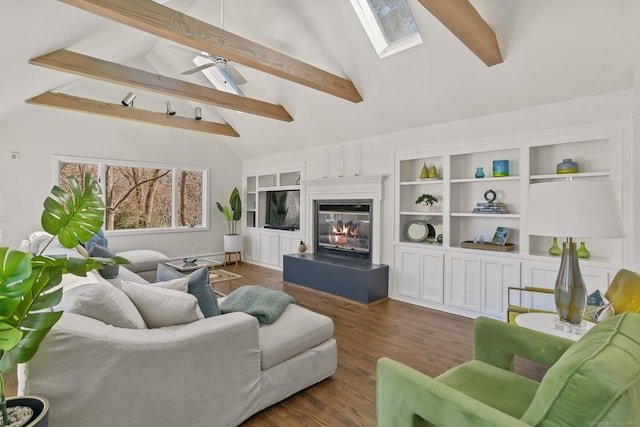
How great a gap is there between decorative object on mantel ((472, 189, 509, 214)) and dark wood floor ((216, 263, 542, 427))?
129cm

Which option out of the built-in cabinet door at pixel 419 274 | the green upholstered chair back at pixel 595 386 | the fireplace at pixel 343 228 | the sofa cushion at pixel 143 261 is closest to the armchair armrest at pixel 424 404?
the green upholstered chair back at pixel 595 386

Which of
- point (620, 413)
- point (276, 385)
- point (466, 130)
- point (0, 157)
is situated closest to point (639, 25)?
point (466, 130)

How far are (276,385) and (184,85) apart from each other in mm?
4060

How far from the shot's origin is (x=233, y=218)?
703 cm

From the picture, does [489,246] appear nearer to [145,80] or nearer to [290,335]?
[290,335]

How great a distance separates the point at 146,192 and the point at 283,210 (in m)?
2.72

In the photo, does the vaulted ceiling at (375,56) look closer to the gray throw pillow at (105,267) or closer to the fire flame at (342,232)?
the fire flame at (342,232)

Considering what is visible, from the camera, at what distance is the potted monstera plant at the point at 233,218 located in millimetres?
6750

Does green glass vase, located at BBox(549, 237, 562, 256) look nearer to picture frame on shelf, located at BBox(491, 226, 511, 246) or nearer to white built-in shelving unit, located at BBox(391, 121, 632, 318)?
white built-in shelving unit, located at BBox(391, 121, 632, 318)

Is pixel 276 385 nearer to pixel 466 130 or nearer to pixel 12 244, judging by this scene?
pixel 466 130

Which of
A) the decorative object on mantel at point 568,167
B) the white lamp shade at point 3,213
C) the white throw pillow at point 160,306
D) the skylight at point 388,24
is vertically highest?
the skylight at point 388,24

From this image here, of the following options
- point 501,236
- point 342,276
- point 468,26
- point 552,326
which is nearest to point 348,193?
point 342,276

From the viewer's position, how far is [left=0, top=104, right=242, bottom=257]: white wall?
4762mm

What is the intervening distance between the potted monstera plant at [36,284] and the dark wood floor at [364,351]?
49.2 inches
